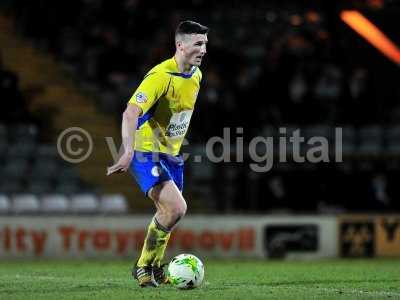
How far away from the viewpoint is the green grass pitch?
8.24 meters

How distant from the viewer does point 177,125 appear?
8.96 meters

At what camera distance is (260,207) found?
16.1m

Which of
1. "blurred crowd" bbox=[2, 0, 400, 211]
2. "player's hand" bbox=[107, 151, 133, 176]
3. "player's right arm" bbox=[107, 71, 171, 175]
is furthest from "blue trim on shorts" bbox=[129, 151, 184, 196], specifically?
"blurred crowd" bbox=[2, 0, 400, 211]

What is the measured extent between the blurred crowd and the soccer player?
6.87m

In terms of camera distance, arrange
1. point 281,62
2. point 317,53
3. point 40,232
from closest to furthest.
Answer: point 40,232 → point 281,62 → point 317,53

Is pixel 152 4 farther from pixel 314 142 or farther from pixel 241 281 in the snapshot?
pixel 241 281

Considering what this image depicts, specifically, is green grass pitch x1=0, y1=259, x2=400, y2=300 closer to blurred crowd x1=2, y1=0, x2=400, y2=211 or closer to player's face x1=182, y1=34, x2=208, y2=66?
player's face x1=182, y1=34, x2=208, y2=66

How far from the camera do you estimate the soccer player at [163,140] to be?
8.72 m

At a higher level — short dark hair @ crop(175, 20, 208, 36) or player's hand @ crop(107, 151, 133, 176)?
short dark hair @ crop(175, 20, 208, 36)

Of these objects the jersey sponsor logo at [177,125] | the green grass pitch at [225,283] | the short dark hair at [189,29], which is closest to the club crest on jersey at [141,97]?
the jersey sponsor logo at [177,125]

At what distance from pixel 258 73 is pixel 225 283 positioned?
8.97 m

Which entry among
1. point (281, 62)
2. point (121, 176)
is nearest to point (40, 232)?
point (121, 176)

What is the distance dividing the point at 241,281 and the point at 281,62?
26.9 feet

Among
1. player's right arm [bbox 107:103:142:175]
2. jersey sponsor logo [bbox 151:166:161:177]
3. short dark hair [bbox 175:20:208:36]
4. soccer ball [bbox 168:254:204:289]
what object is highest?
short dark hair [bbox 175:20:208:36]
